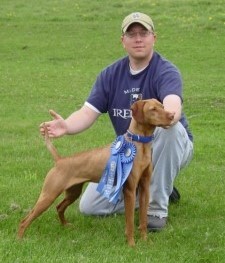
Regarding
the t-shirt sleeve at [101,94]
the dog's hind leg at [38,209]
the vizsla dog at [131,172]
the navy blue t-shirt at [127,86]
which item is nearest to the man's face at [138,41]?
the navy blue t-shirt at [127,86]

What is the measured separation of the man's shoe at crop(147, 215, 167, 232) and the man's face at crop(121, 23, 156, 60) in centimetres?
139

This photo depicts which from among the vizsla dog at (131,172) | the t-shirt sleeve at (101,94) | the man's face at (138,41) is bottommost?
the vizsla dog at (131,172)

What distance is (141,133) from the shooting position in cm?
539

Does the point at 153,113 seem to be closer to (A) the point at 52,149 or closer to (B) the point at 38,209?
(A) the point at 52,149

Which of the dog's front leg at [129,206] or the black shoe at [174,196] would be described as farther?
the black shoe at [174,196]

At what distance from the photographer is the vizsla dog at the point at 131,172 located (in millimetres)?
5254

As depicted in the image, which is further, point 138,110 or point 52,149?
point 52,149

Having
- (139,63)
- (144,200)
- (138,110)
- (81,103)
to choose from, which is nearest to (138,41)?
(139,63)

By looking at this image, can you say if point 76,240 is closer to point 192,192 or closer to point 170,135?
point 170,135

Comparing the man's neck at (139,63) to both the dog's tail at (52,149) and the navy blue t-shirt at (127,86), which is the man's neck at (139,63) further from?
the dog's tail at (52,149)

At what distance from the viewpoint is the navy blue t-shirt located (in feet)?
19.0

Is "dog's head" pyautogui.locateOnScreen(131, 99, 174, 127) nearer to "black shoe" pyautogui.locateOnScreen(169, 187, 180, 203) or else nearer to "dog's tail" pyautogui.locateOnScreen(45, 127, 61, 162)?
"dog's tail" pyautogui.locateOnScreen(45, 127, 61, 162)

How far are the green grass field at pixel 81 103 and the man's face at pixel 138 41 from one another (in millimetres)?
1496

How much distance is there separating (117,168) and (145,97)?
833 mm
